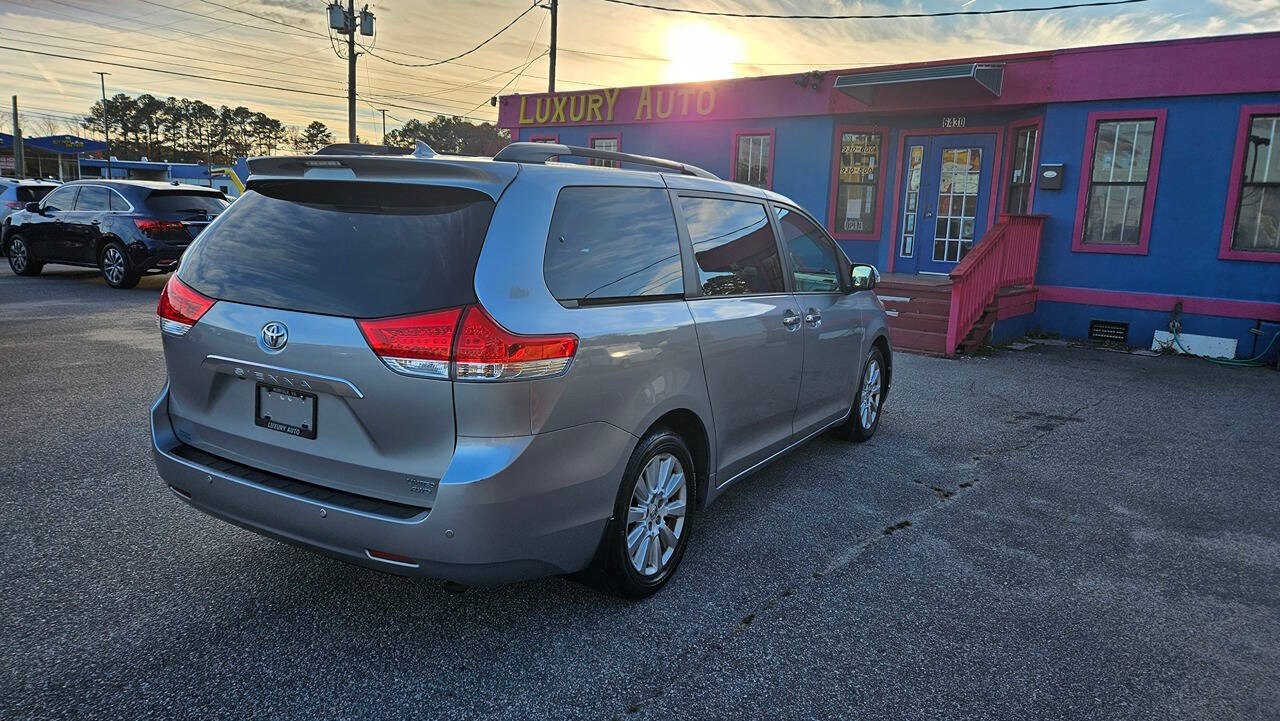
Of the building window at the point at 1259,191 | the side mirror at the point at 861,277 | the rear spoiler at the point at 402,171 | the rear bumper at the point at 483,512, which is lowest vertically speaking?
the rear bumper at the point at 483,512

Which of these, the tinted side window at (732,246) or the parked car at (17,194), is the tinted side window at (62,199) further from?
the tinted side window at (732,246)

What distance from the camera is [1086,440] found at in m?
6.28

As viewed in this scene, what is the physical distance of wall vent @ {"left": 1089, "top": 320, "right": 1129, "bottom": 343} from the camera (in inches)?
443

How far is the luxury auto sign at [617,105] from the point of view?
15.6m

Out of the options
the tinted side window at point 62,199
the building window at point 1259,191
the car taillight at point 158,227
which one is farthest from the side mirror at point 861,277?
the tinted side window at point 62,199

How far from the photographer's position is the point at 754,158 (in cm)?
1519

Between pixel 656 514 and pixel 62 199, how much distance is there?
1459 cm

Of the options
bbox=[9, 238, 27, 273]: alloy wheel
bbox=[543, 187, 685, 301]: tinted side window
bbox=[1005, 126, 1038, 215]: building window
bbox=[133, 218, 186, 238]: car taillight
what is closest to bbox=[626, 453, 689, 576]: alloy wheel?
bbox=[543, 187, 685, 301]: tinted side window

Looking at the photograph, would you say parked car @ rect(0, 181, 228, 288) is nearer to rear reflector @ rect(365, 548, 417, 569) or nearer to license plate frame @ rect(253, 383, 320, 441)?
license plate frame @ rect(253, 383, 320, 441)

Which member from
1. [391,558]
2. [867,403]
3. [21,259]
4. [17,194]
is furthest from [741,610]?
[17,194]

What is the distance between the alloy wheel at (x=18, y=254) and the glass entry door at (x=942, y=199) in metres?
15.1

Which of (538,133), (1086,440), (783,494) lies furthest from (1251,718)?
(538,133)

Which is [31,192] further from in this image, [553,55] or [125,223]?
[553,55]

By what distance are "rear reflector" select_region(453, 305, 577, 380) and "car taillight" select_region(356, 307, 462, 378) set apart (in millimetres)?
40
